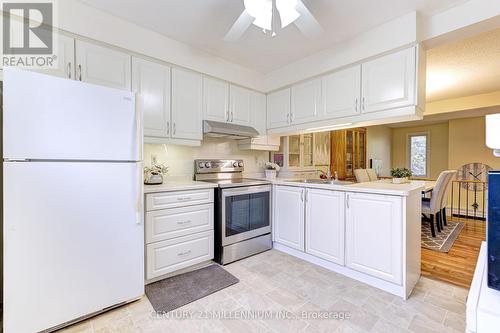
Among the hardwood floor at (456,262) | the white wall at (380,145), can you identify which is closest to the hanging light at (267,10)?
the hardwood floor at (456,262)

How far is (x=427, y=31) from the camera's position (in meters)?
1.97

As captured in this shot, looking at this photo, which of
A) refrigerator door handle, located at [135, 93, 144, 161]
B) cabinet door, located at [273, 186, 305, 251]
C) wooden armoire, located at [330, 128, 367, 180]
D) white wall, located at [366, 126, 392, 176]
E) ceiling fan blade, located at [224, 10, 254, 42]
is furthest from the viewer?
white wall, located at [366, 126, 392, 176]

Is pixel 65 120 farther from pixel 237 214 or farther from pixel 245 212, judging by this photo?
pixel 245 212

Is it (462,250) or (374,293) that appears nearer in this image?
(374,293)

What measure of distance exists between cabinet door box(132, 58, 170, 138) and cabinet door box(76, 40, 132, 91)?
9 cm

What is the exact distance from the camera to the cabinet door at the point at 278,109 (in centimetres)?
309

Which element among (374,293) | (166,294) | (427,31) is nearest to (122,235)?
(166,294)

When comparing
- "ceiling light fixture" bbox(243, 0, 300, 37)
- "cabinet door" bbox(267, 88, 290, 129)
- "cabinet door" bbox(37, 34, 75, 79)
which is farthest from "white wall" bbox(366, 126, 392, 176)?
"cabinet door" bbox(37, 34, 75, 79)

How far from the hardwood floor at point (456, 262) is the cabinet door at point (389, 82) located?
1763 mm

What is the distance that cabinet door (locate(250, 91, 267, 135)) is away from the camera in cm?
324

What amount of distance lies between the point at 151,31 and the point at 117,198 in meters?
1.70

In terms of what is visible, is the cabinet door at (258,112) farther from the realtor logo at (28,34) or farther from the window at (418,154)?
the window at (418,154)

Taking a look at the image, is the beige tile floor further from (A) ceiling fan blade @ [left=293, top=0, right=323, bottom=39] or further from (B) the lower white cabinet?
(A) ceiling fan blade @ [left=293, top=0, right=323, bottom=39]

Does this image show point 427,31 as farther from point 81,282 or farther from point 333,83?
point 81,282
